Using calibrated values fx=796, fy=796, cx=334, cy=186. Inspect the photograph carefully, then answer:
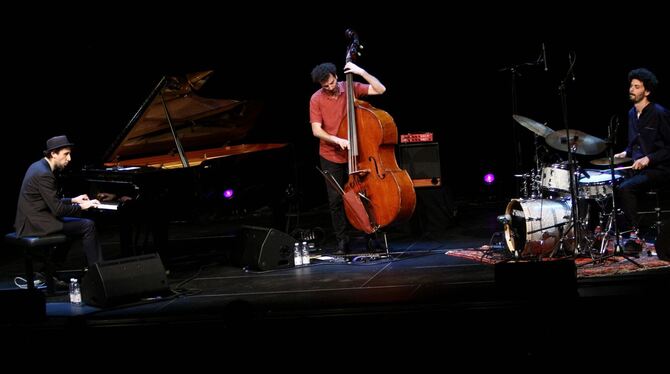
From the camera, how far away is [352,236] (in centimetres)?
884

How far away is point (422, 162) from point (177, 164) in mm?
2652

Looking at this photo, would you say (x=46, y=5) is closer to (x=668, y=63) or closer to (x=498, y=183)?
(x=498, y=183)

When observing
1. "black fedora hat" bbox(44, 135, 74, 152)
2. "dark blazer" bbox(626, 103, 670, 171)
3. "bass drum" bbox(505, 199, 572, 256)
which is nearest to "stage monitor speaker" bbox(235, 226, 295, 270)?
"black fedora hat" bbox(44, 135, 74, 152)

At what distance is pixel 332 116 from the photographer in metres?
7.37

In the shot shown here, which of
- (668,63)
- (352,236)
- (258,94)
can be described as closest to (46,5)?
(258,94)

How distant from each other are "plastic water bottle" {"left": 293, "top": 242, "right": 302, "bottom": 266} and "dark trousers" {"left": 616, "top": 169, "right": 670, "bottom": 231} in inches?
113

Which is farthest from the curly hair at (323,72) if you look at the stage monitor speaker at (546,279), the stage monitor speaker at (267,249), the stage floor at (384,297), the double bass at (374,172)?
the stage monitor speaker at (546,279)

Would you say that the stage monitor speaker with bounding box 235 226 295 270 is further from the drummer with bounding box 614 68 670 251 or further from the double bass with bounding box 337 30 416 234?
the drummer with bounding box 614 68 670 251

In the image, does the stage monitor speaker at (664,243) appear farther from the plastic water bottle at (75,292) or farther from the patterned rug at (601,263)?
the plastic water bottle at (75,292)

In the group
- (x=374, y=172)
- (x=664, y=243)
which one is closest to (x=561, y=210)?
(x=664, y=243)

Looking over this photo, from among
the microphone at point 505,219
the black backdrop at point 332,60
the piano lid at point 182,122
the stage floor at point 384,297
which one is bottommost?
the stage floor at point 384,297

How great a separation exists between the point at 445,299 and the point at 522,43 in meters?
5.40

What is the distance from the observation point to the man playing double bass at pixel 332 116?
725 centimetres

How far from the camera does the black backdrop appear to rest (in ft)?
31.3
